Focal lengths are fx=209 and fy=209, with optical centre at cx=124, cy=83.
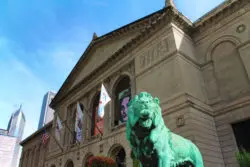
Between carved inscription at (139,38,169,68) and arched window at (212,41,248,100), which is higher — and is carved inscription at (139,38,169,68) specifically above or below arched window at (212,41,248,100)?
above

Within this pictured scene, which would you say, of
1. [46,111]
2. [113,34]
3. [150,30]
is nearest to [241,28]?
[150,30]

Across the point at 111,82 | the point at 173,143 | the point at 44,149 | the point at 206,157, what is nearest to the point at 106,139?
the point at 111,82

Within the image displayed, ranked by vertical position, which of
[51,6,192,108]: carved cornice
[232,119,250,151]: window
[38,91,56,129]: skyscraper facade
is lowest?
[232,119,250,151]: window

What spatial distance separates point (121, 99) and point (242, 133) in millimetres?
8470

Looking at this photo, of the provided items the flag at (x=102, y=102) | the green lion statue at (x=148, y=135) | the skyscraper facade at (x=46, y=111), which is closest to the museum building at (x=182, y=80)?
the flag at (x=102, y=102)

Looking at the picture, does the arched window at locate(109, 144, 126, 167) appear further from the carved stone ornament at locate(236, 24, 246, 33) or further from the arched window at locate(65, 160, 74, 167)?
the carved stone ornament at locate(236, 24, 246, 33)

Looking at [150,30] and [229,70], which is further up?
[150,30]

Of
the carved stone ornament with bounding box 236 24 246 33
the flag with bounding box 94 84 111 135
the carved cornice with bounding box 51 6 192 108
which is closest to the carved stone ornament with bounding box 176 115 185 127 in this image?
the flag with bounding box 94 84 111 135

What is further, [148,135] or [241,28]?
[241,28]

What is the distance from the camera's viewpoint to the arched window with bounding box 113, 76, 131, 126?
15.5m

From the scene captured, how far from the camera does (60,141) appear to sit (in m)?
20.8

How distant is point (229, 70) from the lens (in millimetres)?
12016

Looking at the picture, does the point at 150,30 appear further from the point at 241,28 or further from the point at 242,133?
the point at 242,133

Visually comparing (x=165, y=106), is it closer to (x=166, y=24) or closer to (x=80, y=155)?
(x=166, y=24)
